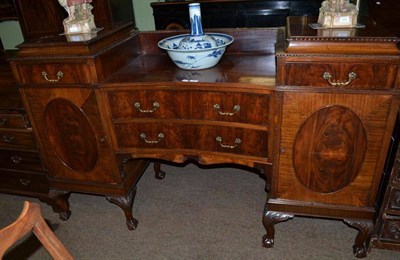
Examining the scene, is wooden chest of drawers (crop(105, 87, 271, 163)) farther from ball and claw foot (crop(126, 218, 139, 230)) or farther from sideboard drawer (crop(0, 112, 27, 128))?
sideboard drawer (crop(0, 112, 27, 128))

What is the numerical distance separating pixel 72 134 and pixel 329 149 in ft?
4.00

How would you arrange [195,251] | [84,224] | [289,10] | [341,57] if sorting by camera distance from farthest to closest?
[289,10], [84,224], [195,251], [341,57]

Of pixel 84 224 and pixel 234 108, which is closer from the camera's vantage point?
pixel 234 108

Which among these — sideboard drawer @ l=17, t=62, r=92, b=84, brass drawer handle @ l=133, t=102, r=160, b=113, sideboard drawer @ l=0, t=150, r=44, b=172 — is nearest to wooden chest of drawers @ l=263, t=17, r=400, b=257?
brass drawer handle @ l=133, t=102, r=160, b=113

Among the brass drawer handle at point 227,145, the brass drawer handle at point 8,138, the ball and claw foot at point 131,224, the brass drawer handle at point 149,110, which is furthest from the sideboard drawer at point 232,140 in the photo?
the brass drawer handle at point 8,138

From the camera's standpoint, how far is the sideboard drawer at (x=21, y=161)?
6.20ft

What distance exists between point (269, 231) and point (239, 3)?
2.37 meters

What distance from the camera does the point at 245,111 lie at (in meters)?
1.41

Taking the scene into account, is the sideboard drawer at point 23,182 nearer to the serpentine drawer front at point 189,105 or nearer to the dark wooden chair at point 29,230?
the serpentine drawer front at point 189,105

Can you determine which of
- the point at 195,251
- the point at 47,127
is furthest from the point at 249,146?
the point at 47,127

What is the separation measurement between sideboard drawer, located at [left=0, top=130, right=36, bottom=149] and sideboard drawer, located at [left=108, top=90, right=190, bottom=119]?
610 millimetres

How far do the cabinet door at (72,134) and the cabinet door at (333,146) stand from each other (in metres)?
0.87

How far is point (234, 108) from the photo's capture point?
142cm

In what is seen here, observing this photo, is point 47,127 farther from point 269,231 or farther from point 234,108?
point 269,231
